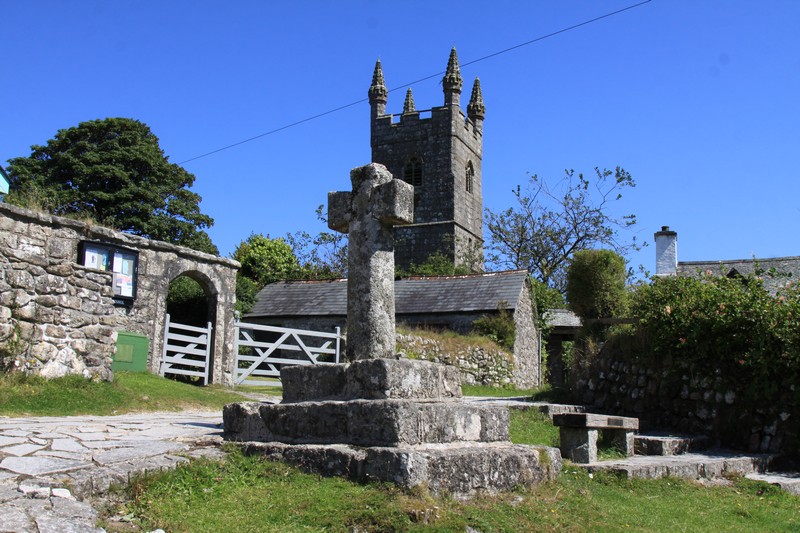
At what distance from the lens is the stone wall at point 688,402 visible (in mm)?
9656

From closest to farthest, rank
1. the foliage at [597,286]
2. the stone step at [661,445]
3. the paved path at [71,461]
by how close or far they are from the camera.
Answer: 1. the paved path at [71,461]
2. the stone step at [661,445]
3. the foliage at [597,286]

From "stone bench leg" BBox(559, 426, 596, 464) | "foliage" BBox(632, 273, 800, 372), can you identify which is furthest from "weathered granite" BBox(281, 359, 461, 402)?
"foliage" BBox(632, 273, 800, 372)

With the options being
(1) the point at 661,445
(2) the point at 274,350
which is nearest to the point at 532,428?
(1) the point at 661,445

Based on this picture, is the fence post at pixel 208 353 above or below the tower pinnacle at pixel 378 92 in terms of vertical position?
below

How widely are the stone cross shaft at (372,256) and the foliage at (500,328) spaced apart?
1673 centimetres

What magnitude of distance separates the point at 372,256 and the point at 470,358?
15752mm

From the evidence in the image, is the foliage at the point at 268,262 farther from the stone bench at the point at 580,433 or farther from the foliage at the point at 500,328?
the stone bench at the point at 580,433

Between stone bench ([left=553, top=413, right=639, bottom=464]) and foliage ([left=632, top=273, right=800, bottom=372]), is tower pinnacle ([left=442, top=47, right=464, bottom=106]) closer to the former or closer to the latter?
foliage ([left=632, top=273, right=800, bottom=372])

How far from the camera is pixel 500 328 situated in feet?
75.3

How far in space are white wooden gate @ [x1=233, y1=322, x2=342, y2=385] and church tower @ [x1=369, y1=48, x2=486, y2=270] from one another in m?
19.7

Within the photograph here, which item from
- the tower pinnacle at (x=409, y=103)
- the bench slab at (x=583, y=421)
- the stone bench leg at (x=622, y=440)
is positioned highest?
the tower pinnacle at (x=409, y=103)

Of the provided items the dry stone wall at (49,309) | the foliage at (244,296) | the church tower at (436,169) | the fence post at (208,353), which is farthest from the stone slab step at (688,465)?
the church tower at (436,169)

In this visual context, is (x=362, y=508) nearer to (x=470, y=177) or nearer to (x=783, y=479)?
(x=783, y=479)

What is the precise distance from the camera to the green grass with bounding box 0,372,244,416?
29.5 feet
